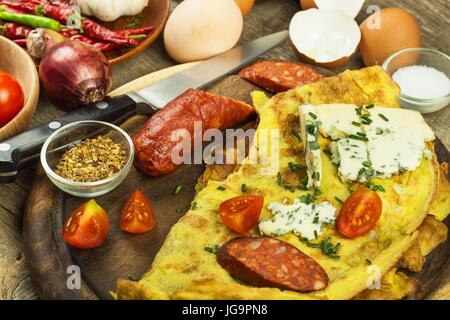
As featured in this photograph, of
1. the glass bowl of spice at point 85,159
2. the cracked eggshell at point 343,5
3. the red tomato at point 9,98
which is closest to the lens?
the glass bowl of spice at point 85,159

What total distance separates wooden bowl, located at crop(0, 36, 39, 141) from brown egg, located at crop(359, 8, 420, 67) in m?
2.74

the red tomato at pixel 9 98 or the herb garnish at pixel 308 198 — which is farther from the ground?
the herb garnish at pixel 308 198

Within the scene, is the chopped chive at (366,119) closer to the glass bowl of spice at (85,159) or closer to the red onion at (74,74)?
the glass bowl of spice at (85,159)

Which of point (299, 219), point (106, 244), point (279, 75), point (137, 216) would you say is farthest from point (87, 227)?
point (279, 75)

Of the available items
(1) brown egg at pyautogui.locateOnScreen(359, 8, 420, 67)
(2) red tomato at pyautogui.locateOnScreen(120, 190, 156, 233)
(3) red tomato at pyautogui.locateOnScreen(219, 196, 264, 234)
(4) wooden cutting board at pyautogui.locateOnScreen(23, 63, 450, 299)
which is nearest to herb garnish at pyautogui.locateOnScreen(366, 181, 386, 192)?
(4) wooden cutting board at pyautogui.locateOnScreen(23, 63, 450, 299)

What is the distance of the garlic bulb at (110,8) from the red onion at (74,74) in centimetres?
84

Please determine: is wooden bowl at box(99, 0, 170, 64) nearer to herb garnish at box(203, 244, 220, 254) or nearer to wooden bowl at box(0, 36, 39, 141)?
wooden bowl at box(0, 36, 39, 141)

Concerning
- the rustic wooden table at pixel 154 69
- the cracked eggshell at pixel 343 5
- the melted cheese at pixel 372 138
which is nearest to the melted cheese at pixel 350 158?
the melted cheese at pixel 372 138

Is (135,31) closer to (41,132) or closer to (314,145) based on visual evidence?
(41,132)

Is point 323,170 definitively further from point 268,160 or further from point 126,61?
point 126,61

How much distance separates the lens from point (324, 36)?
20.1 ft

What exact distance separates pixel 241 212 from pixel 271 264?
38 centimetres

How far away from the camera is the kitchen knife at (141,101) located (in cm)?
475

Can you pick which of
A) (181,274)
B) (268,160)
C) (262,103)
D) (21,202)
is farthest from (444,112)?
(21,202)
